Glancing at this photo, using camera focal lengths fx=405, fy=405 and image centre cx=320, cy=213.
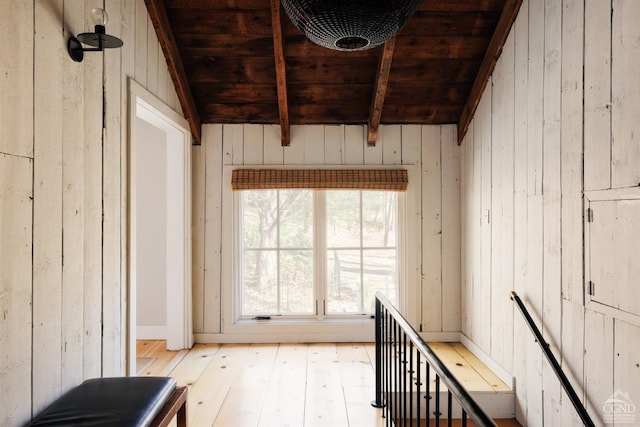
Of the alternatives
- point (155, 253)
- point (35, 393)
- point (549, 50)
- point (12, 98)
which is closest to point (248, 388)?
point (35, 393)


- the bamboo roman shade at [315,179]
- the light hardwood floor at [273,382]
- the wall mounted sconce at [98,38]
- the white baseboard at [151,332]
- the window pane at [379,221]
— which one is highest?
the wall mounted sconce at [98,38]

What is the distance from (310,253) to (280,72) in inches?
69.1

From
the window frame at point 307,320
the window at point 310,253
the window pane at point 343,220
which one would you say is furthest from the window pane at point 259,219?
the window pane at point 343,220

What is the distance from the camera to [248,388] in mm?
2969

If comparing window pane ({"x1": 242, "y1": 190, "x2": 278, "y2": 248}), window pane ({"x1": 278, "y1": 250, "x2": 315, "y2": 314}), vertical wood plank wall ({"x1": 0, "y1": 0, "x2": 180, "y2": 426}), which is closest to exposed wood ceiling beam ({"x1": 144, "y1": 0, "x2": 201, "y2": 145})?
vertical wood plank wall ({"x1": 0, "y1": 0, "x2": 180, "y2": 426})

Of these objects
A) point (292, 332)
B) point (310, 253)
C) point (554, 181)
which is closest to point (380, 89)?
point (554, 181)

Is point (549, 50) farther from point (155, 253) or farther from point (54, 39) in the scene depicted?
point (155, 253)

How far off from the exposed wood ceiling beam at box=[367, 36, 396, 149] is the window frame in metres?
0.35

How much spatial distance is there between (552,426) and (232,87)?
349cm

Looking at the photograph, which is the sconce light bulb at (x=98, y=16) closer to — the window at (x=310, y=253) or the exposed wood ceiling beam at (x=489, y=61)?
the window at (x=310, y=253)

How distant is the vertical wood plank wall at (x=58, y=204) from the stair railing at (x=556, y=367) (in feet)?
8.22

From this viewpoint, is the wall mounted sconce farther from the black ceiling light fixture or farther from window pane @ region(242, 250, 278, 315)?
window pane @ region(242, 250, 278, 315)

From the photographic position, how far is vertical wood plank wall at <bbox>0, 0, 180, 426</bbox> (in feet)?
5.12

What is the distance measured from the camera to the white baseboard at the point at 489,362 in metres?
2.96
